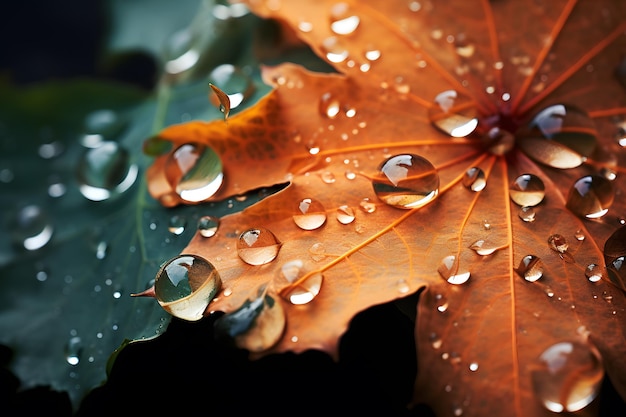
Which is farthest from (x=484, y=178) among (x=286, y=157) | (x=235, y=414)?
→ (x=235, y=414)

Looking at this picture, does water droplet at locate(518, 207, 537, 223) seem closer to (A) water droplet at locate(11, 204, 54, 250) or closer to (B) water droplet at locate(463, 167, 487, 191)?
(B) water droplet at locate(463, 167, 487, 191)

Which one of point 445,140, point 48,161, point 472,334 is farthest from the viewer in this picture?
point 48,161

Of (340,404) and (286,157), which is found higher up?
(286,157)

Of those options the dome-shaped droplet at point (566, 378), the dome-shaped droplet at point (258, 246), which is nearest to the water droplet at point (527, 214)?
the dome-shaped droplet at point (566, 378)

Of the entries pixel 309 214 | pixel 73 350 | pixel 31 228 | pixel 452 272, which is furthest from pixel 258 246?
pixel 31 228

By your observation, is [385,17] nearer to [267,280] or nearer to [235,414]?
[267,280]

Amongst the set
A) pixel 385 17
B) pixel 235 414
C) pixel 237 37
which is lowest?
pixel 235 414

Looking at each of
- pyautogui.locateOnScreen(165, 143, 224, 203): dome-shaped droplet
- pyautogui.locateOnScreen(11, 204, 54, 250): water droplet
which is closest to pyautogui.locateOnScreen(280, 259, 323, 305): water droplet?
pyautogui.locateOnScreen(165, 143, 224, 203): dome-shaped droplet
